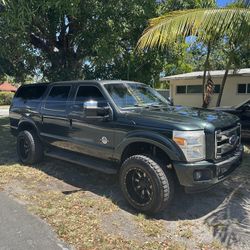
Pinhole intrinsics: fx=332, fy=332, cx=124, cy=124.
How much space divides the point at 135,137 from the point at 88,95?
1.57 meters

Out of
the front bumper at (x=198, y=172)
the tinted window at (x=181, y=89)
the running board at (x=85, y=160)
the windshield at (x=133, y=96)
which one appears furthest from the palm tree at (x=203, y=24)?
the tinted window at (x=181, y=89)

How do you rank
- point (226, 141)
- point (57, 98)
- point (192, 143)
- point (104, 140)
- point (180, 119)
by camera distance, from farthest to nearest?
point (57, 98), point (104, 140), point (226, 141), point (180, 119), point (192, 143)

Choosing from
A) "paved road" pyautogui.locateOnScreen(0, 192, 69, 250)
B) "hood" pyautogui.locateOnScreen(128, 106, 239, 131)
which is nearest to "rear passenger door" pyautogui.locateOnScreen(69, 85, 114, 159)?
"hood" pyautogui.locateOnScreen(128, 106, 239, 131)

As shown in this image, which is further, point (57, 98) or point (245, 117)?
point (245, 117)

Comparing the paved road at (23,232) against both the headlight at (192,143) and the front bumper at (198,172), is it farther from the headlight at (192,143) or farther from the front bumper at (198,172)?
the headlight at (192,143)

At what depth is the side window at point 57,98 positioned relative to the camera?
651 cm

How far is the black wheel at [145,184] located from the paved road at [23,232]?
1297 millimetres

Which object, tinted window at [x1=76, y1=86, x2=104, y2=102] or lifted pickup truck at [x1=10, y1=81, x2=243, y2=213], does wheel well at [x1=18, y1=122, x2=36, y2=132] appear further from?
tinted window at [x1=76, y1=86, x2=104, y2=102]

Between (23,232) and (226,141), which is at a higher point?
(226,141)

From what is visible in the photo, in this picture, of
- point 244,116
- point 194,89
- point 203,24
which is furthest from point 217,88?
point 203,24

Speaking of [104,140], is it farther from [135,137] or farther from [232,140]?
[232,140]

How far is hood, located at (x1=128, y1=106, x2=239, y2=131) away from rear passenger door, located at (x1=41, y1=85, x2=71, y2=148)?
1.65m

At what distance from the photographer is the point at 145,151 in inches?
202

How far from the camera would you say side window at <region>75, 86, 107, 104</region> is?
5.80 meters
